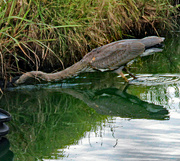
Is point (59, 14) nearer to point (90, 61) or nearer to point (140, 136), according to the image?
point (90, 61)

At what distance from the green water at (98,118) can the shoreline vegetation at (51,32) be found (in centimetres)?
52

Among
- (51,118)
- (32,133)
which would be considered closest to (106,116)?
(51,118)

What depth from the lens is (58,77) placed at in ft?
22.2

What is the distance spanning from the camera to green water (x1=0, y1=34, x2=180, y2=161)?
3.94 metres

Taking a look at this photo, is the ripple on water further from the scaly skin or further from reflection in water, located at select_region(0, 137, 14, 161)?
reflection in water, located at select_region(0, 137, 14, 161)

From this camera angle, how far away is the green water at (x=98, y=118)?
155 inches

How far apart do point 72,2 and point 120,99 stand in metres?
2.52

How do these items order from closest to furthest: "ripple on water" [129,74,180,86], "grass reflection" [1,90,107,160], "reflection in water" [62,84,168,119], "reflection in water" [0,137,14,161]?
"reflection in water" [0,137,14,161], "grass reflection" [1,90,107,160], "reflection in water" [62,84,168,119], "ripple on water" [129,74,180,86]

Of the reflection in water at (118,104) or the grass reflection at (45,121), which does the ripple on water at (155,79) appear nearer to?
the reflection in water at (118,104)

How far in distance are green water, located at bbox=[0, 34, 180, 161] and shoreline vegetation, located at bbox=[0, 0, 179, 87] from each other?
1.70 feet

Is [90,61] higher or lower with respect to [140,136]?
higher

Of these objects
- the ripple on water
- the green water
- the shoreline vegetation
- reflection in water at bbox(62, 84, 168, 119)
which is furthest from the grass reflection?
the ripple on water

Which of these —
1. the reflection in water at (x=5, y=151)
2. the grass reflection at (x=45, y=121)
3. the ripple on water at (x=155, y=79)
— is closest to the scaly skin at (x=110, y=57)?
the ripple on water at (x=155, y=79)

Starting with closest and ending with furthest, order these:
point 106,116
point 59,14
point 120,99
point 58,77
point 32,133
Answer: point 32,133 < point 106,116 < point 120,99 < point 58,77 < point 59,14
